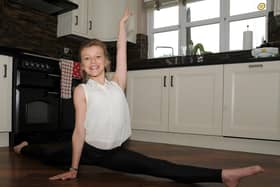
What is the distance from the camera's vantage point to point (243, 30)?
3611 mm

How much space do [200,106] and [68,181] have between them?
5.91ft

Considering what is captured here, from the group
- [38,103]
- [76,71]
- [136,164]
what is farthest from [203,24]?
[136,164]

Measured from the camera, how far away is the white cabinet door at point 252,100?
252 centimetres

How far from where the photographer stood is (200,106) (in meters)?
2.93

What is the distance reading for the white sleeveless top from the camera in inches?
57.4

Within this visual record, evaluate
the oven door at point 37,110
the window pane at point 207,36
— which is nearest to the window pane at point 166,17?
the window pane at point 207,36

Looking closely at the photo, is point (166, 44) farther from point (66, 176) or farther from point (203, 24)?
point (66, 176)

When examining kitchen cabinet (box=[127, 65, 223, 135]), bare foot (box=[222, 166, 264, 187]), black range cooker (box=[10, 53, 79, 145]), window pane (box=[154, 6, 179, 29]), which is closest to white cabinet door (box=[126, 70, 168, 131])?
kitchen cabinet (box=[127, 65, 223, 135])

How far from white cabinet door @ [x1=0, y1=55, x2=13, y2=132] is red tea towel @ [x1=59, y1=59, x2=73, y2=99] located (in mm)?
537

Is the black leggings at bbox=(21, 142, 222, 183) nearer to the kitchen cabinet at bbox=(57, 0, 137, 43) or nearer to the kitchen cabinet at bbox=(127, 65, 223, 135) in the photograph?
the kitchen cabinet at bbox=(127, 65, 223, 135)

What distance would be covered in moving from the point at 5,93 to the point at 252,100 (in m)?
2.18

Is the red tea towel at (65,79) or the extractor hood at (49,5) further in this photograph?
the extractor hood at (49,5)

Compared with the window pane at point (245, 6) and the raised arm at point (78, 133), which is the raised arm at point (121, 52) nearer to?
the raised arm at point (78, 133)

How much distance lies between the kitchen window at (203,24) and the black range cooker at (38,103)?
5.54 feet
